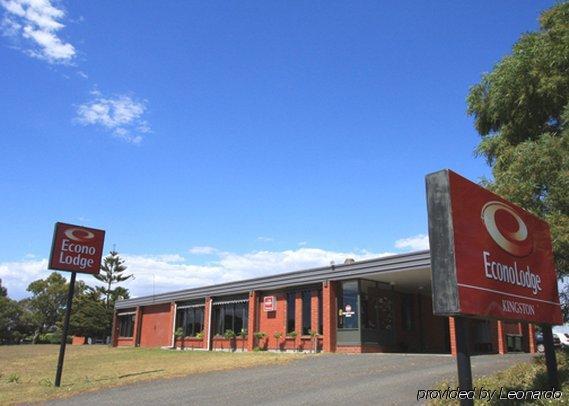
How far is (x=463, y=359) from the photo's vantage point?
626 centimetres

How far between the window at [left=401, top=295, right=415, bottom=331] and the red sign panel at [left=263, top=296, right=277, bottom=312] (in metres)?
6.16

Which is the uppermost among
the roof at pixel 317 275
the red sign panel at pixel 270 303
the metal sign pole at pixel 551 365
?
the roof at pixel 317 275

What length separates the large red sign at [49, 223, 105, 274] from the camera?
16.4 metres

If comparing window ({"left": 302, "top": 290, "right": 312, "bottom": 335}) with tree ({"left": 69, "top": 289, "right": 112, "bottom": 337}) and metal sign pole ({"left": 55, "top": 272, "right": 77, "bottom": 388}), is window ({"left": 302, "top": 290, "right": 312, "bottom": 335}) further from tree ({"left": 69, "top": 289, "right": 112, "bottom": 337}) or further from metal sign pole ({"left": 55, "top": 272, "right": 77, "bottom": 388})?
tree ({"left": 69, "top": 289, "right": 112, "bottom": 337})

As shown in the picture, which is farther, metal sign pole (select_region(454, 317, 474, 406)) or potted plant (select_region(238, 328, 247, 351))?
potted plant (select_region(238, 328, 247, 351))

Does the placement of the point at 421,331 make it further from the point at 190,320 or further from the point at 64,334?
the point at 64,334

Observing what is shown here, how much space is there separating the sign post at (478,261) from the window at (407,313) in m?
17.0

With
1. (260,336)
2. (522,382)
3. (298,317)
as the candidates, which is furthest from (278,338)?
(522,382)

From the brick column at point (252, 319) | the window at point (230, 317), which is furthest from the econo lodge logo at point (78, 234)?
the window at point (230, 317)

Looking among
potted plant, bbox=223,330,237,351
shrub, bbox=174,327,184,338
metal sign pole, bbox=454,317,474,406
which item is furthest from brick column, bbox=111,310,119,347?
metal sign pole, bbox=454,317,474,406

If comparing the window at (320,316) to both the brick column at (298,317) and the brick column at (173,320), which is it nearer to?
the brick column at (298,317)

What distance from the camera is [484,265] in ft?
22.3

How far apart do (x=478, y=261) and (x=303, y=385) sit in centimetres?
699

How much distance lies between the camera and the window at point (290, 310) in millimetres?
25438
